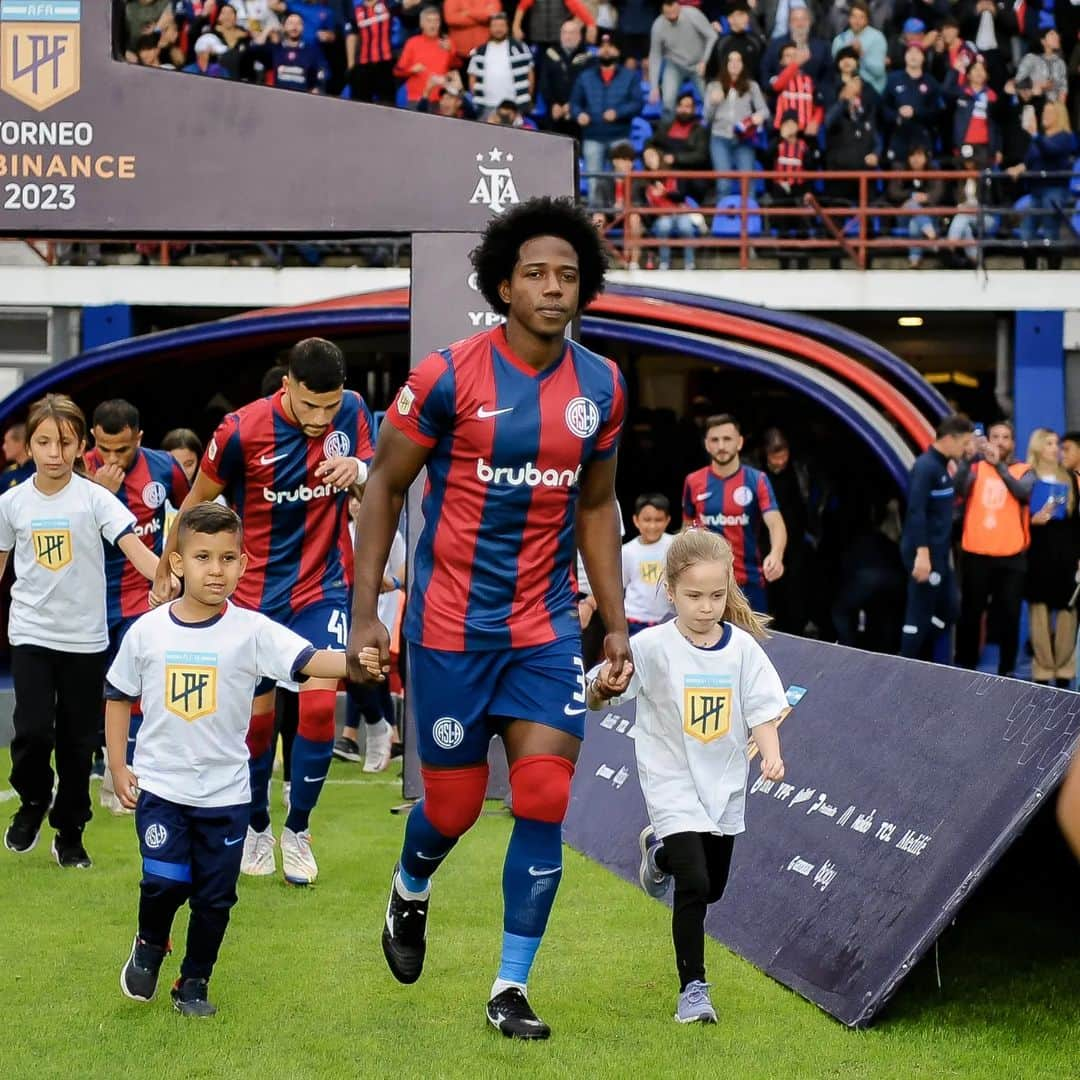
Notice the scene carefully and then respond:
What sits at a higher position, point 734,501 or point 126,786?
point 734,501

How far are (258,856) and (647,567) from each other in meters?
4.43

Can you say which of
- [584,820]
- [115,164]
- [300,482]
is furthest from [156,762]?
[115,164]

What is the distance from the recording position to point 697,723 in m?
5.24

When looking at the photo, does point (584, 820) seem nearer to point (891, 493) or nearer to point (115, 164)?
point (115, 164)

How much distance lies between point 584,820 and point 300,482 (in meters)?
2.18

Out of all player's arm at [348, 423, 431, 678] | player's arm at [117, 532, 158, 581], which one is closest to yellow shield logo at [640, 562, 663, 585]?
player's arm at [117, 532, 158, 581]

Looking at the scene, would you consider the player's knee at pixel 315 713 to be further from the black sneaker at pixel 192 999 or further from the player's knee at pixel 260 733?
the black sneaker at pixel 192 999

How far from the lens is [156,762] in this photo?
5.09 m

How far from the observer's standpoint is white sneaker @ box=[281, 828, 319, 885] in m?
7.02

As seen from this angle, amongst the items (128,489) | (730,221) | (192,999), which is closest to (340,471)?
(192,999)

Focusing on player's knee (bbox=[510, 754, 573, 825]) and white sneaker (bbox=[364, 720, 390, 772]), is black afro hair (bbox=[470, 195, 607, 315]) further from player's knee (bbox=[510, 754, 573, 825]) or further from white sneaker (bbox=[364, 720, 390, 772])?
white sneaker (bbox=[364, 720, 390, 772])

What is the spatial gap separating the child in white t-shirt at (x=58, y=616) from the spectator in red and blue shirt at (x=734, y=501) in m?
5.06

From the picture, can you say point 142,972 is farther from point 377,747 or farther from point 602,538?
point 377,747

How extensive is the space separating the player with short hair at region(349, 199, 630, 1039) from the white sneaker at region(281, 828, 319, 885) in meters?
2.13
